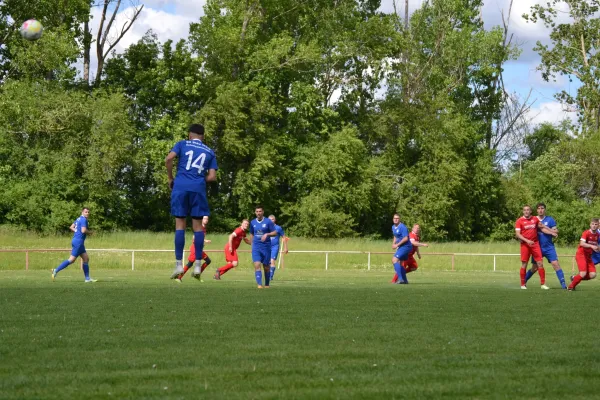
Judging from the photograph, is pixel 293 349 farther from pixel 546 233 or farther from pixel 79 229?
pixel 79 229

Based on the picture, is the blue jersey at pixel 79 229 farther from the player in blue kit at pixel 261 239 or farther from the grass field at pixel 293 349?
the grass field at pixel 293 349

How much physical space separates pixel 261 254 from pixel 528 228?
5.91m

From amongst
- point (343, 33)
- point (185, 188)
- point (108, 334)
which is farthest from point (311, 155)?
point (108, 334)

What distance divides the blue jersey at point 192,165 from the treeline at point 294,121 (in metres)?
39.7

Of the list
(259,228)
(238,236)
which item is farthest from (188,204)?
(238,236)

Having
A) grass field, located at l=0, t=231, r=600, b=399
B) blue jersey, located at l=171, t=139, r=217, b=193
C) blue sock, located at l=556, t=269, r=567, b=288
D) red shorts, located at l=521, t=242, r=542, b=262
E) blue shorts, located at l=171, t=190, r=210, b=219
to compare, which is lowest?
blue sock, located at l=556, t=269, r=567, b=288

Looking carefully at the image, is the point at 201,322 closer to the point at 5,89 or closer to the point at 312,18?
the point at 5,89

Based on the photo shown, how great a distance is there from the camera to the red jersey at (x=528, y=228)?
2188 cm

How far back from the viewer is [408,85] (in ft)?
211

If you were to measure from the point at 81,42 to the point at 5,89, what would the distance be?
7.94 metres

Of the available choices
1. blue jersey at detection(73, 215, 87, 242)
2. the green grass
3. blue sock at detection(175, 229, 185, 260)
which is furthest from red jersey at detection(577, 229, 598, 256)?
blue jersey at detection(73, 215, 87, 242)

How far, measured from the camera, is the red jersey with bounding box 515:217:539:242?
71.8 feet

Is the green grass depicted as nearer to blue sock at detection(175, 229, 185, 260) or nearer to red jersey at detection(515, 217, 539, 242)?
blue sock at detection(175, 229, 185, 260)

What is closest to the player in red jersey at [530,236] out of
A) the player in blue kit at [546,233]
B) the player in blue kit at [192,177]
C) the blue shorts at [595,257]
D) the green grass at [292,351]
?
the player in blue kit at [546,233]
